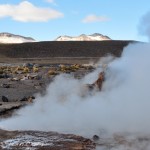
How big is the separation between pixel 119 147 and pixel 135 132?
59.6 inches

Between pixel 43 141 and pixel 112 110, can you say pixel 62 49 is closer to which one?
pixel 112 110

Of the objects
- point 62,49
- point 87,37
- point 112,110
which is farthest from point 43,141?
point 87,37

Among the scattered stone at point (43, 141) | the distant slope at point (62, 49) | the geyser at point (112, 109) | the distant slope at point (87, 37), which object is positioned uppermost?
the distant slope at point (87, 37)

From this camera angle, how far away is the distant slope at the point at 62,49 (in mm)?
77500

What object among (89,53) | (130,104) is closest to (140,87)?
(130,104)

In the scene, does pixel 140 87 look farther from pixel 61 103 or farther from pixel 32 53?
pixel 32 53

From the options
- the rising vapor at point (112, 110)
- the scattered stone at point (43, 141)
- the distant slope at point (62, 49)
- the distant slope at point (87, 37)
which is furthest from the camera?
the distant slope at point (87, 37)

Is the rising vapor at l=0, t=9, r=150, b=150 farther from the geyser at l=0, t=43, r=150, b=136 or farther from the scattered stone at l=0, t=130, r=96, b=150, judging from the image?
the scattered stone at l=0, t=130, r=96, b=150

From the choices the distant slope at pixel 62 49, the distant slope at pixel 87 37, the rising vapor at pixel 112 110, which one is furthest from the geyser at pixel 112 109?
the distant slope at pixel 87 37

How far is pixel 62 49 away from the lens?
8206 cm

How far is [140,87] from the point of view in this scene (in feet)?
40.8

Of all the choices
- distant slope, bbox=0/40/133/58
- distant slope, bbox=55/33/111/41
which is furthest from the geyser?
distant slope, bbox=55/33/111/41

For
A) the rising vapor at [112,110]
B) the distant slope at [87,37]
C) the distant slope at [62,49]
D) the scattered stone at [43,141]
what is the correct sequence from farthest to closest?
the distant slope at [87,37]
the distant slope at [62,49]
the rising vapor at [112,110]
the scattered stone at [43,141]

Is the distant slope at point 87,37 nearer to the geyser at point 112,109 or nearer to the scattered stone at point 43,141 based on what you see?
the geyser at point 112,109
